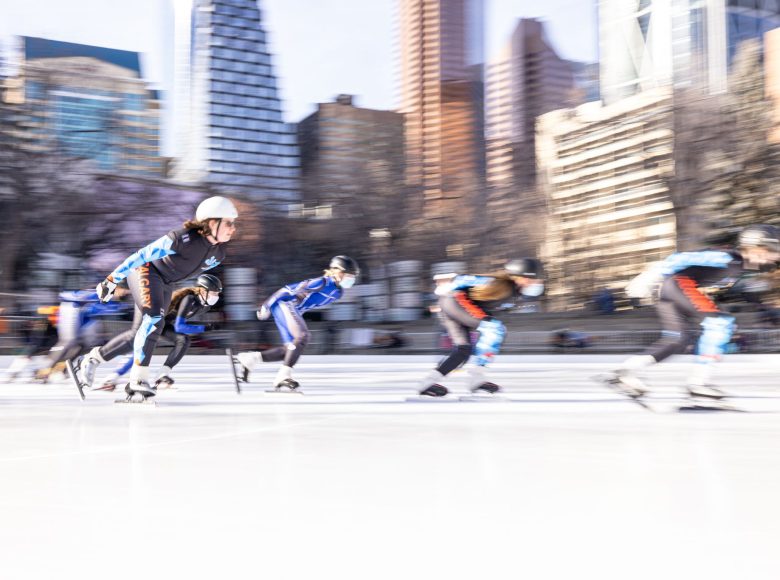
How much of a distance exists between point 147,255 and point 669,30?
6995 centimetres

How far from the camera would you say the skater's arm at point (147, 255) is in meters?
6.05

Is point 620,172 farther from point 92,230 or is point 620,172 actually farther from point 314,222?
point 92,230

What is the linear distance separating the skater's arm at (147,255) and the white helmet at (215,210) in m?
0.33

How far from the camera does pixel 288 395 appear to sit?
22.9ft

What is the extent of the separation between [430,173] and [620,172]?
433 inches

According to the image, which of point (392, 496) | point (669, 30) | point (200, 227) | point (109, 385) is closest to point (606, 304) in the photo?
point (109, 385)

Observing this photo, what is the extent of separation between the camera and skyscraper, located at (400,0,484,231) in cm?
3122

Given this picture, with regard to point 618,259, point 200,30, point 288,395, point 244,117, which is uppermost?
point 200,30

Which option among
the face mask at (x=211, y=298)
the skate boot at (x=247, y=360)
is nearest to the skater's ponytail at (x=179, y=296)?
the face mask at (x=211, y=298)

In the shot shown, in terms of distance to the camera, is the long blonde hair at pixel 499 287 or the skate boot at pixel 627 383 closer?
the skate boot at pixel 627 383

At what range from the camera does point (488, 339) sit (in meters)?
7.00

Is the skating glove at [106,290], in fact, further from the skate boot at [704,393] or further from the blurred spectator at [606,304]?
the blurred spectator at [606,304]

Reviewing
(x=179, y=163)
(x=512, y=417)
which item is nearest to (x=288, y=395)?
(x=512, y=417)

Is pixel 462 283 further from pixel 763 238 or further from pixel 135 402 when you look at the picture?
pixel 135 402
